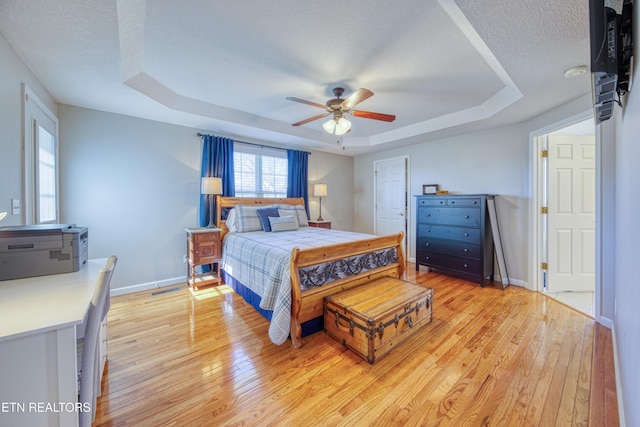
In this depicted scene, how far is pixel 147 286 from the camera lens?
3.48m

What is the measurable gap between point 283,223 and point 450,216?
8.45 ft

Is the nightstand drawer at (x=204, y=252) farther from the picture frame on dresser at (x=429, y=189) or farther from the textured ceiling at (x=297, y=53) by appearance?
the picture frame on dresser at (x=429, y=189)

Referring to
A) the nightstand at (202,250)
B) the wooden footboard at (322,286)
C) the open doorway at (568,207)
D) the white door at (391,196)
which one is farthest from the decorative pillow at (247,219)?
the open doorway at (568,207)

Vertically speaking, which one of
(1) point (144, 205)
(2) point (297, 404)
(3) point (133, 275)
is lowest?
(2) point (297, 404)

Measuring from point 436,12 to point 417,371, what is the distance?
2.50 metres

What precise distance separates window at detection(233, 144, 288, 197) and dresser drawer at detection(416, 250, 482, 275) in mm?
2740

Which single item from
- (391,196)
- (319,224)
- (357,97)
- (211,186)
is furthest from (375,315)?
(391,196)

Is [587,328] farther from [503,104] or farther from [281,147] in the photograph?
Result: [281,147]

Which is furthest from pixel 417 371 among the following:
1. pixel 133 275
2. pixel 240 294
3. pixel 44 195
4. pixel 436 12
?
pixel 44 195

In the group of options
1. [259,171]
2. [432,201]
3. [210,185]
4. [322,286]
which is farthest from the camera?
[259,171]

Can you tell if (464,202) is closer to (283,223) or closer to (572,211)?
(572,211)

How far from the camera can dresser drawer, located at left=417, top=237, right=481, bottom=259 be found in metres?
3.64

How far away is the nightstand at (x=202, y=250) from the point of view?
11.3 feet

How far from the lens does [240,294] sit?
10.5 ft
